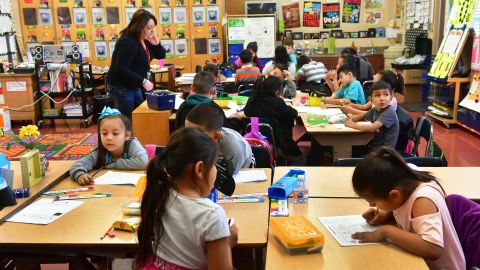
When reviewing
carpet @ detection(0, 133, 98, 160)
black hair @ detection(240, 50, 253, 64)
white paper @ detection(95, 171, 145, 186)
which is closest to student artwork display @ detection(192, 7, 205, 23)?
black hair @ detection(240, 50, 253, 64)

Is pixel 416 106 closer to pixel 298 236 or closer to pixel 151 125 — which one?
pixel 151 125

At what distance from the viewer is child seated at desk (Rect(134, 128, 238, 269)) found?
166 centimetres

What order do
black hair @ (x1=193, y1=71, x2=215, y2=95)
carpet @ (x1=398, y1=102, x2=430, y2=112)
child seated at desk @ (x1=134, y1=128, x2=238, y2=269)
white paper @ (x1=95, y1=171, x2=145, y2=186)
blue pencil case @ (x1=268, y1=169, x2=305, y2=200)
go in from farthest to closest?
carpet @ (x1=398, y1=102, x2=430, y2=112)
black hair @ (x1=193, y1=71, x2=215, y2=95)
white paper @ (x1=95, y1=171, x2=145, y2=186)
blue pencil case @ (x1=268, y1=169, x2=305, y2=200)
child seated at desk @ (x1=134, y1=128, x2=238, y2=269)

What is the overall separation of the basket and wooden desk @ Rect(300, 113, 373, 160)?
4.77 feet

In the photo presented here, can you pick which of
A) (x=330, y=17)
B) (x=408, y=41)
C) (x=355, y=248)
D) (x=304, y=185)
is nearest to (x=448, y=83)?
(x=408, y=41)

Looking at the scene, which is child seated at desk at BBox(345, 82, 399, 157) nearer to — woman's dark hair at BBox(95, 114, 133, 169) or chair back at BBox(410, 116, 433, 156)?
chair back at BBox(410, 116, 433, 156)

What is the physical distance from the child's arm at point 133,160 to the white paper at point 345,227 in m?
1.24

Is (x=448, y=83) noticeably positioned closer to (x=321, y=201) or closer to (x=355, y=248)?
(x=321, y=201)

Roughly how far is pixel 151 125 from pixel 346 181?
2.64 metres

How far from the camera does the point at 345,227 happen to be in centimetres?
205

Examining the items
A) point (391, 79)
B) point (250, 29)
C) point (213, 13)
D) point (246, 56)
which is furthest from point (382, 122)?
point (213, 13)

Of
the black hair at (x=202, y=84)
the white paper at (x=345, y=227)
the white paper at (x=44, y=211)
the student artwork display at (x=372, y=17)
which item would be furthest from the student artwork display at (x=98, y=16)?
the white paper at (x=345, y=227)

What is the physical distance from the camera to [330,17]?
34.2ft

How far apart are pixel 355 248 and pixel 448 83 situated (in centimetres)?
603
